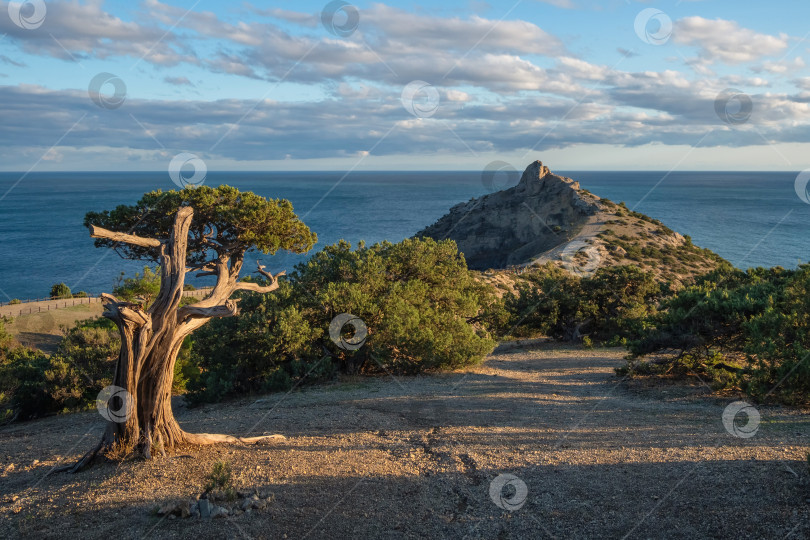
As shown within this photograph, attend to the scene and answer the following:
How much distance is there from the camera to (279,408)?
1351 centimetres

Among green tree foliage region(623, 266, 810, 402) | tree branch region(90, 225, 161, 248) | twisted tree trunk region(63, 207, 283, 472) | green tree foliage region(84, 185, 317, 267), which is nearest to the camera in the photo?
tree branch region(90, 225, 161, 248)

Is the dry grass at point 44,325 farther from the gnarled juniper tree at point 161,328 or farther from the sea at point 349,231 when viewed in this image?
the gnarled juniper tree at point 161,328

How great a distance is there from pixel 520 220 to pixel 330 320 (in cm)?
6057

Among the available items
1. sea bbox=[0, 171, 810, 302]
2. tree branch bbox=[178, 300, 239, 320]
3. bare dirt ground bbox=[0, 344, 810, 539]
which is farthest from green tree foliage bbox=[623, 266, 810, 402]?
sea bbox=[0, 171, 810, 302]

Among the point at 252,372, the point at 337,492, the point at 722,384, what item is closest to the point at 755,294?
the point at 722,384

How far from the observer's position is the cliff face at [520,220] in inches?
2675

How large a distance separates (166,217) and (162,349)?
3.54 m

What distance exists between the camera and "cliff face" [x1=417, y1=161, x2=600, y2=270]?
6794cm

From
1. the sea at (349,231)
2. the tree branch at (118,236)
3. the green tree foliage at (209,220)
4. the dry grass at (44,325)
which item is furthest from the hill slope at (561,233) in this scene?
the tree branch at (118,236)

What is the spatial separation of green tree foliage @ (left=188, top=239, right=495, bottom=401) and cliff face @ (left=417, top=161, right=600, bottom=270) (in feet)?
151

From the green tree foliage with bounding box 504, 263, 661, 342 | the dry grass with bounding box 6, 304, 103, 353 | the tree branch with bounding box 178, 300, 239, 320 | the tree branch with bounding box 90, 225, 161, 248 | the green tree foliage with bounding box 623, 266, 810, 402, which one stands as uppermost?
the tree branch with bounding box 90, 225, 161, 248

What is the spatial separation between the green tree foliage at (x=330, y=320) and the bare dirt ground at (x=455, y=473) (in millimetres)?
2527

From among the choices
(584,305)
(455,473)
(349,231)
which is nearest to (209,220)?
(455,473)

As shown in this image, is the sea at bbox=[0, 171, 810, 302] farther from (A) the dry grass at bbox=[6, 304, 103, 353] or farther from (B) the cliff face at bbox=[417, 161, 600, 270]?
(A) the dry grass at bbox=[6, 304, 103, 353]
